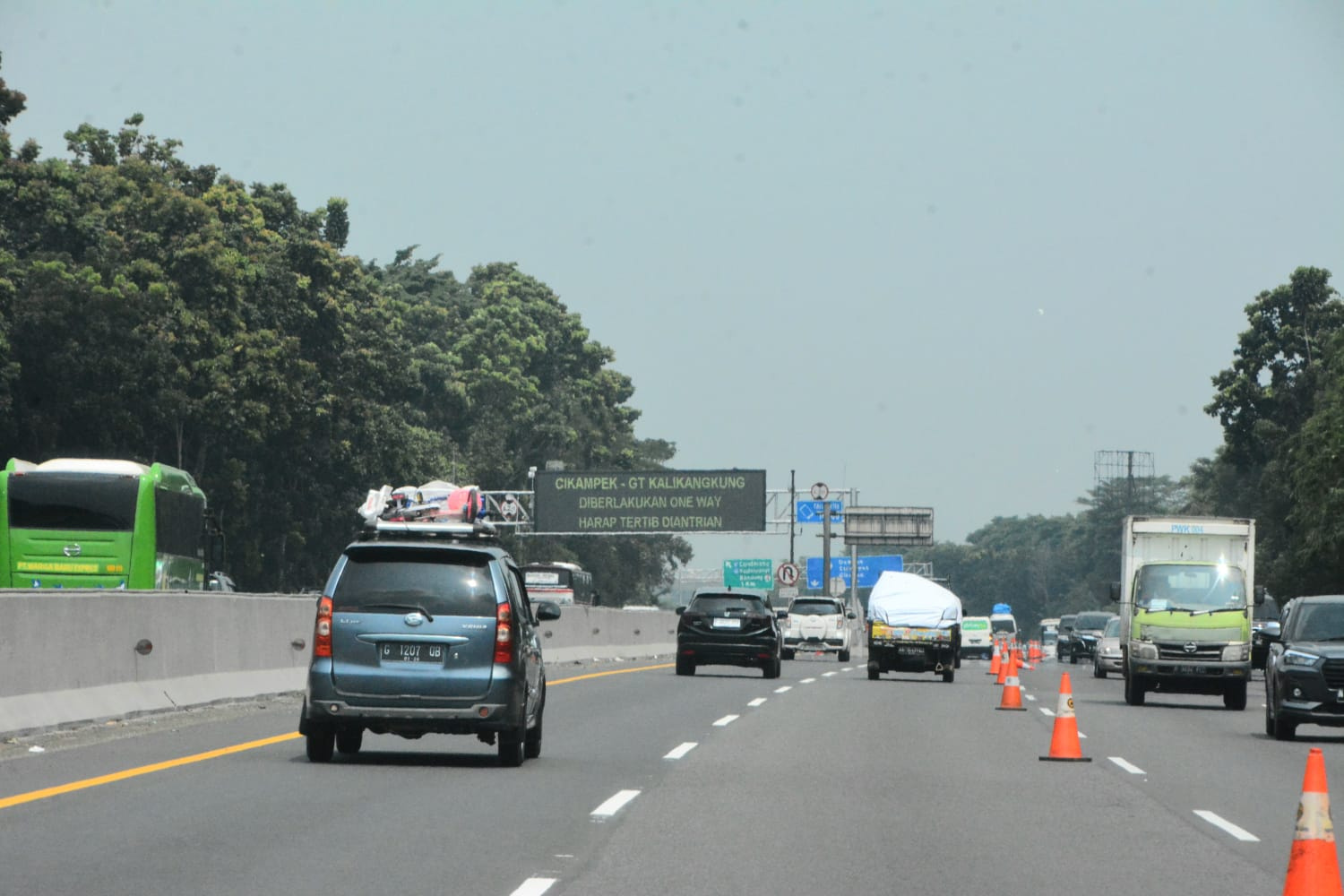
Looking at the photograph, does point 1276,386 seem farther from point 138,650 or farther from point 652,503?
point 138,650

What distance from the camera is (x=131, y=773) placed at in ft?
48.4

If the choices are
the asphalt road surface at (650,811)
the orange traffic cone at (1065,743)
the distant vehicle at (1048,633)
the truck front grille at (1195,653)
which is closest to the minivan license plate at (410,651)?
the asphalt road surface at (650,811)

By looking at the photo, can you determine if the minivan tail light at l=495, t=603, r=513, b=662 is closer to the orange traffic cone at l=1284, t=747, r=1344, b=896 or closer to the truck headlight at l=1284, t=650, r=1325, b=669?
the orange traffic cone at l=1284, t=747, r=1344, b=896

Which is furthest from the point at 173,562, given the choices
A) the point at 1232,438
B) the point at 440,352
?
the point at 440,352

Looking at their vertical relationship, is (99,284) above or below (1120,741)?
above

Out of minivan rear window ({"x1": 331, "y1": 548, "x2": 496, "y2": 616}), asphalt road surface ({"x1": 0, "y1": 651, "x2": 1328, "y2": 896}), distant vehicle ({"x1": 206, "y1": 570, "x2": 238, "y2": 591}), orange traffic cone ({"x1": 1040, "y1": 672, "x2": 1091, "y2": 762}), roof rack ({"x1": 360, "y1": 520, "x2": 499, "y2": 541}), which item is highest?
roof rack ({"x1": 360, "y1": 520, "x2": 499, "y2": 541})

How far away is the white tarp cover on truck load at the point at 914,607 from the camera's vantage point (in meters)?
38.0

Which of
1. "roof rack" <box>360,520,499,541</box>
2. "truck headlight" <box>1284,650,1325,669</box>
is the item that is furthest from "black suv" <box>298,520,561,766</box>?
"truck headlight" <box>1284,650,1325,669</box>

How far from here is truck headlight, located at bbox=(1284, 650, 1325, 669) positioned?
21.7 m

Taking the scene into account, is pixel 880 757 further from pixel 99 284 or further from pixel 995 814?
pixel 99 284

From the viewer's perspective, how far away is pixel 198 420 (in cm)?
6162

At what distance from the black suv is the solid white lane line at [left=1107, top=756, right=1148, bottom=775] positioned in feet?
17.4

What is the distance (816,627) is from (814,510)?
32326 mm

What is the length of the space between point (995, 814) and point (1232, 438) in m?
67.4
